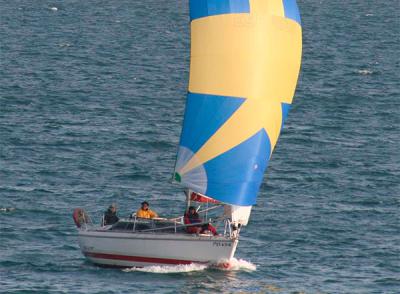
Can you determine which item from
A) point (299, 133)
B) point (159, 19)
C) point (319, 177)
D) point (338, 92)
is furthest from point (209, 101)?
point (159, 19)

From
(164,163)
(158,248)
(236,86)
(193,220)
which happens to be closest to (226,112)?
(236,86)

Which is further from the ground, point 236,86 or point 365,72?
point 365,72

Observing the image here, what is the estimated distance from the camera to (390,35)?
160875mm

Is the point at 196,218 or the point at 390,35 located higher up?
the point at 390,35

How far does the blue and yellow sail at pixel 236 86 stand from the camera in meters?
53.8

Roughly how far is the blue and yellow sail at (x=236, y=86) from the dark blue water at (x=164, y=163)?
13.5 ft

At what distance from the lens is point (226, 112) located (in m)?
54.0

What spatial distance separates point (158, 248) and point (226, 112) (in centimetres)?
618

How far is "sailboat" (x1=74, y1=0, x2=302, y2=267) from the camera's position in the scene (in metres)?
53.8

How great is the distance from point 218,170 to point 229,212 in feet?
7.01

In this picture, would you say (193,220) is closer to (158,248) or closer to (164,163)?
(158,248)

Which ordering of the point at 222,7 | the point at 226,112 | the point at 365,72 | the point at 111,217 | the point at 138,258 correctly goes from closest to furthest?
the point at 222,7 < the point at 226,112 < the point at 138,258 < the point at 111,217 < the point at 365,72

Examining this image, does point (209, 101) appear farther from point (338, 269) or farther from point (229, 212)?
point (338, 269)

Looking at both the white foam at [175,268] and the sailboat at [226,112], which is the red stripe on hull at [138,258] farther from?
the white foam at [175,268]
